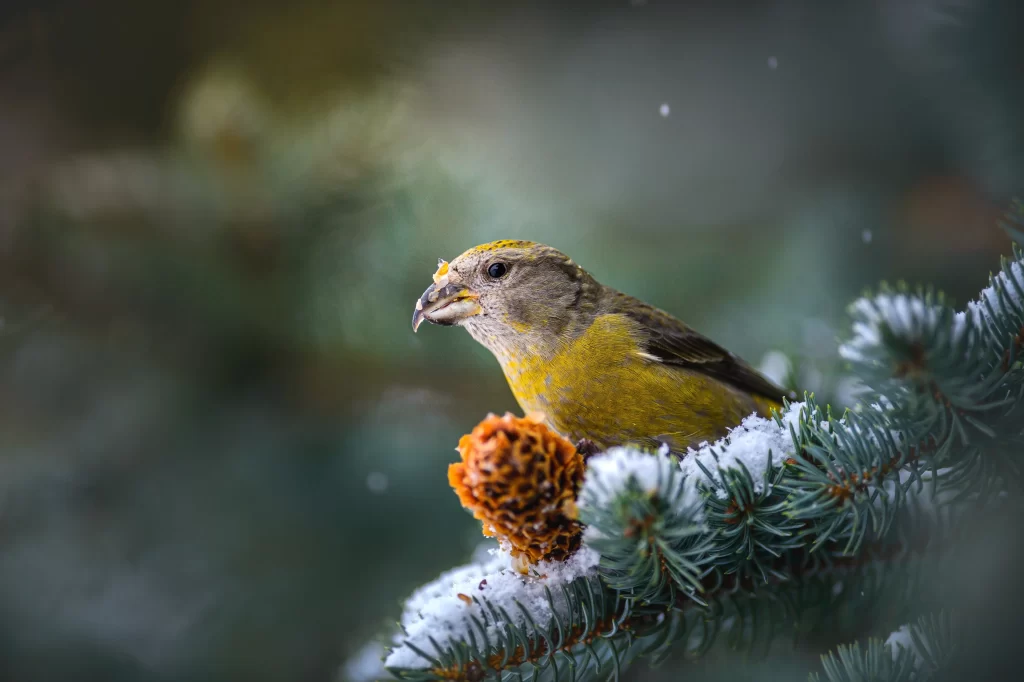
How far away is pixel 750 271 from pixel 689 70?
2.54m

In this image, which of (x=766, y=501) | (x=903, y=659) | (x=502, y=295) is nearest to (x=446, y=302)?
(x=502, y=295)

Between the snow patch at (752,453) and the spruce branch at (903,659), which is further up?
the snow patch at (752,453)

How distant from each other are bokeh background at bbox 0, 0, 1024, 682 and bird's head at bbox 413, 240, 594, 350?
87cm

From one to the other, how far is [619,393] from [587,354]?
16 cm

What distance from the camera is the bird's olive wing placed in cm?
186

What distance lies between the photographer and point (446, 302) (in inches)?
70.3

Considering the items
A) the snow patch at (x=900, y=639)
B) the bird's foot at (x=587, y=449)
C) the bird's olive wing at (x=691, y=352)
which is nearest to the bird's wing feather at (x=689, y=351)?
the bird's olive wing at (x=691, y=352)

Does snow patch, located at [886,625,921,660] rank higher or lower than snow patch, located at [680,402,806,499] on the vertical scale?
lower

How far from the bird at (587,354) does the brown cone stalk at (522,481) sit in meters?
0.49

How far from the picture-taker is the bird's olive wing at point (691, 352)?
1.86 meters

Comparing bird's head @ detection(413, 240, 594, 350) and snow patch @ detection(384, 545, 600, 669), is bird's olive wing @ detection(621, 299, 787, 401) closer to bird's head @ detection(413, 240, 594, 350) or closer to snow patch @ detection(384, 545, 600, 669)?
bird's head @ detection(413, 240, 594, 350)

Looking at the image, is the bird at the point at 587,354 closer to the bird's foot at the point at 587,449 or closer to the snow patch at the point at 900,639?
the bird's foot at the point at 587,449

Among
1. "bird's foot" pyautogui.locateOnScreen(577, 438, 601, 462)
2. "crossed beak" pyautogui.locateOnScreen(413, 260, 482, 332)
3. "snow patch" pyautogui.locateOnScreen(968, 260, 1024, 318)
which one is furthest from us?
"crossed beak" pyautogui.locateOnScreen(413, 260, 482, 332)

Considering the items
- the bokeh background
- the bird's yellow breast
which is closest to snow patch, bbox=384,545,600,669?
the bird's yellow breast
